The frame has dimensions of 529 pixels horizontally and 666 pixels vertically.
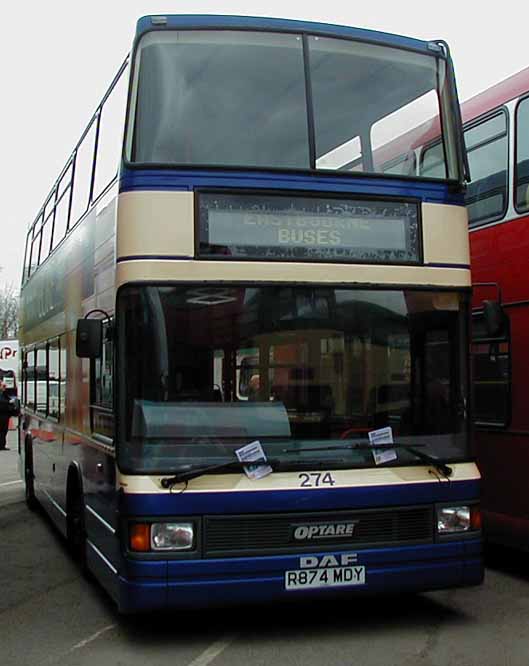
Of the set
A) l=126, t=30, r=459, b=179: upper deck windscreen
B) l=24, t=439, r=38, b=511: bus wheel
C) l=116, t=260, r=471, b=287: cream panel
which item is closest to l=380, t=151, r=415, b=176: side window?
l=126, t=30, r=459, b=179: upper deck windscreen

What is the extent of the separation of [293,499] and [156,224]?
198cm

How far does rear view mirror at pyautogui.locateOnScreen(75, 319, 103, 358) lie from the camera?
707 centimetres

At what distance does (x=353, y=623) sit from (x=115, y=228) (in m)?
3.22

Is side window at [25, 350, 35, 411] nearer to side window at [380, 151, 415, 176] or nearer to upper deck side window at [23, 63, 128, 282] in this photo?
upper deck side window at [23, 63, 128, 282]

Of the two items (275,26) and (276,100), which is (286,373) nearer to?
(276,100)

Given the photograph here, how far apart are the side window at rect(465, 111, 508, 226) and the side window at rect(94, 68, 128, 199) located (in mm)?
3224

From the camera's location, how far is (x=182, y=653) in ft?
21.4

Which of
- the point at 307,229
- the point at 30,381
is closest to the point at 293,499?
the point at 307,229

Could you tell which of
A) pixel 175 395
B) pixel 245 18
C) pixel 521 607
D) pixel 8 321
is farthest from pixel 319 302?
pixel 8 321

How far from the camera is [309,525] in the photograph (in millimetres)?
6566

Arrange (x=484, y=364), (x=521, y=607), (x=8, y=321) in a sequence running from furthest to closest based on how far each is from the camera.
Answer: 1. (x=8, y=321)
2. (x=484, y=364)
3. (x=521, y=607)

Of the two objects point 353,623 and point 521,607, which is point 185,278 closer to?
point 353,623

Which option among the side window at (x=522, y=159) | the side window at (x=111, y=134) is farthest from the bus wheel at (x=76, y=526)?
the side window at (x=522, y=159)

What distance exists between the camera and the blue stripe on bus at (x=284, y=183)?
6.73 metres
